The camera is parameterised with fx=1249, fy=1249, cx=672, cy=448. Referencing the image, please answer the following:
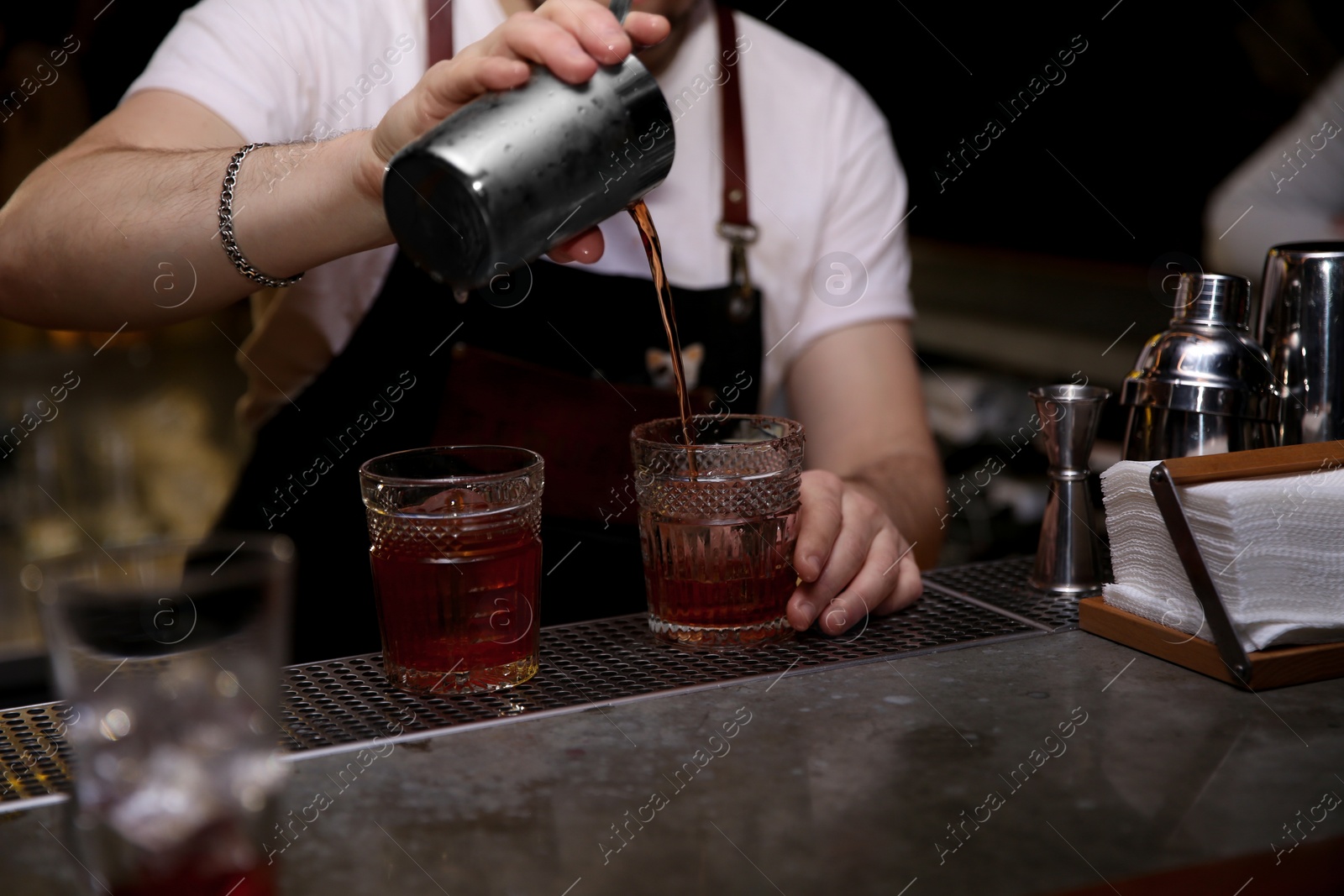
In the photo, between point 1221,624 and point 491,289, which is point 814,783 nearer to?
point 1221,624

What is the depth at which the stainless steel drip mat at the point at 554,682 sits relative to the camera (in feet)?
3.20

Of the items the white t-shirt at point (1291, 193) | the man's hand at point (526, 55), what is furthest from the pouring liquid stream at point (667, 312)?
the white t-shirt at point (1291, 193)

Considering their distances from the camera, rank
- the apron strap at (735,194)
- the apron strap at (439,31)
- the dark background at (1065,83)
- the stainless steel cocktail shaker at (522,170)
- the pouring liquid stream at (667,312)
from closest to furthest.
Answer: the stainless steel cocktail shaker at (522,170) < the pouring liquid stream at (667,312) < the apron strap at (439,31) < the apron strap at (735,194) < the dark background at (1065,83)

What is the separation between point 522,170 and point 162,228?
2.06 feet

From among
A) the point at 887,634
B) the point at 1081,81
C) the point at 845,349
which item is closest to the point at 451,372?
the point at 845,349

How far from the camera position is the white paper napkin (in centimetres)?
105

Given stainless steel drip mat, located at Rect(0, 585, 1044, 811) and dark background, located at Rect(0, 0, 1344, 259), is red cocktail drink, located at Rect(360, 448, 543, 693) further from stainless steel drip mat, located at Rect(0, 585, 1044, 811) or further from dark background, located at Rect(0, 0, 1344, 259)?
dark background, located at Rect(0, 0, 1344, 259)

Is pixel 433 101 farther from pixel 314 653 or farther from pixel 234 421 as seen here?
pixel 234 421

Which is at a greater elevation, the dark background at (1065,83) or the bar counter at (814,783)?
the dark background at (1065,83)

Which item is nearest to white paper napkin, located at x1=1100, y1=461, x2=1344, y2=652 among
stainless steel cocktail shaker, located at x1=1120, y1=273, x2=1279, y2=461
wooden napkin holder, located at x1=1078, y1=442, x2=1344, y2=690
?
wooden napkin holder, located at x1=1078, y1=442, x2=1344, y2=690

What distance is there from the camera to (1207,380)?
3.95 feet

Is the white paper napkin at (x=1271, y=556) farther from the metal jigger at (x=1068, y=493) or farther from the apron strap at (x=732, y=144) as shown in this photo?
the apron strap at (x=732, y=144)

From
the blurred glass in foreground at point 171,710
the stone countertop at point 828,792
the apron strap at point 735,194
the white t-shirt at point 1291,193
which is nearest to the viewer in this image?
the blurred glass in foreground at point 171,710

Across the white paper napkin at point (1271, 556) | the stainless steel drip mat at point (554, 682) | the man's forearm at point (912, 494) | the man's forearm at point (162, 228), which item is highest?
the man's forearm at point (162, 228)
